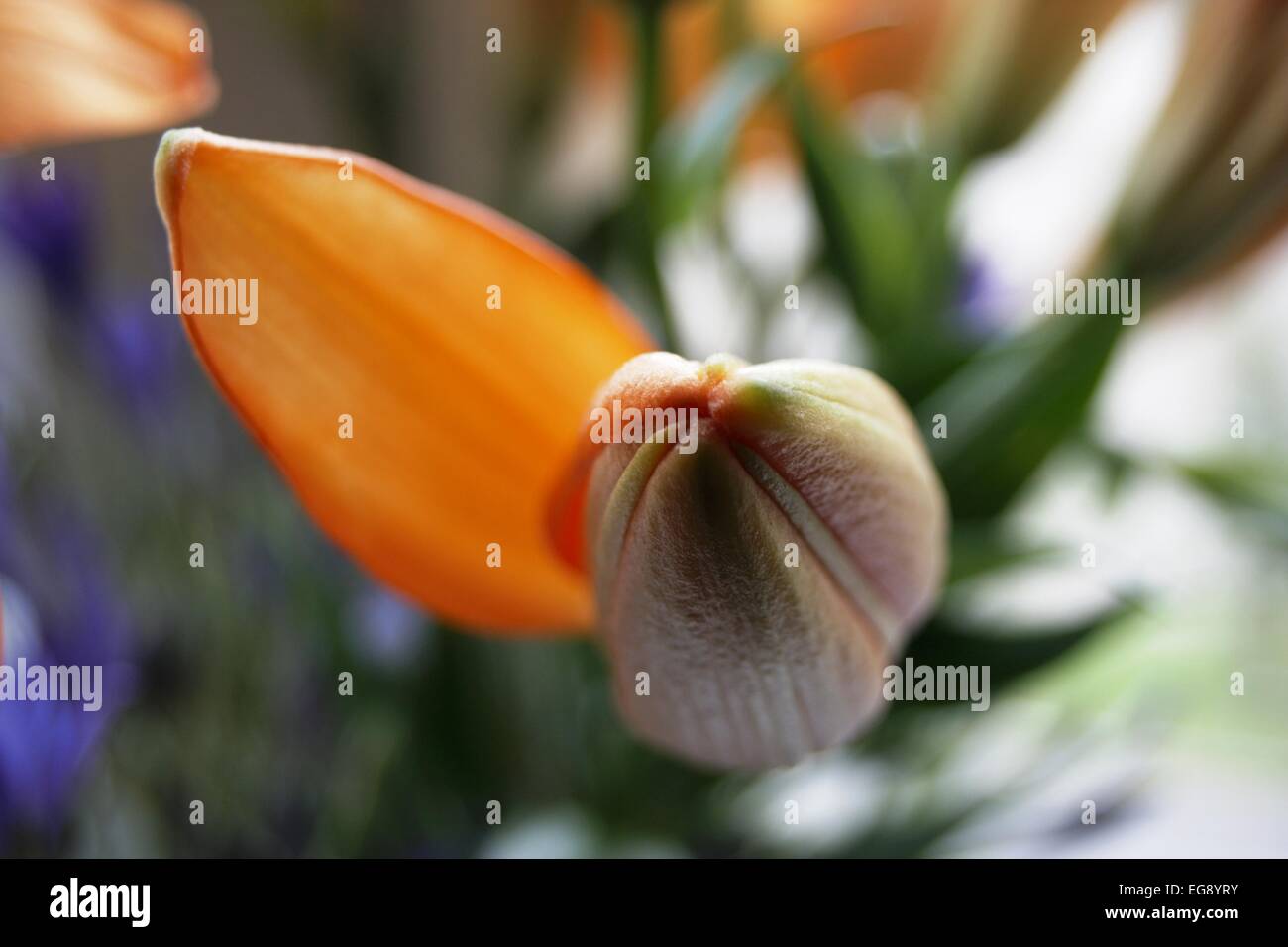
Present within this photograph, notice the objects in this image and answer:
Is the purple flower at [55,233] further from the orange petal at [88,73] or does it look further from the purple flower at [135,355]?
the orange petal at [88,73]

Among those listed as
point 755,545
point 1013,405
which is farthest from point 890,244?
point 755,545

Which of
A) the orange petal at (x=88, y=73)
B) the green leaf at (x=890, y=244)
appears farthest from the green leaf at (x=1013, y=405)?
the orange petal at (x=88, y=73)

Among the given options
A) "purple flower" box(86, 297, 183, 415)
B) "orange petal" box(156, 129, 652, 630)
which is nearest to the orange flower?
"orange petal" box(156, 129, 652, 630)

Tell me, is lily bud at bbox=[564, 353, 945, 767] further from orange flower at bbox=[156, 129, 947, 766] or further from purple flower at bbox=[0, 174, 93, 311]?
purple flower at bbox=[0, 174, 93, 311]

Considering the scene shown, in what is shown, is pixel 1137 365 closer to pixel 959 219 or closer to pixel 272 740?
pixel 959 219

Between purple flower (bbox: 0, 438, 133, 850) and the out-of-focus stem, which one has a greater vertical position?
the out-of-focus stem

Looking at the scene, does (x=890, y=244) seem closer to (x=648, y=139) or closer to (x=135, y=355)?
(x=648, y=139)

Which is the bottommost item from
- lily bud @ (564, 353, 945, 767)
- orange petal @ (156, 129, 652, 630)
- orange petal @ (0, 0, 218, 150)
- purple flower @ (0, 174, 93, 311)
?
lily bud @ (564, 353, 945, 767)
